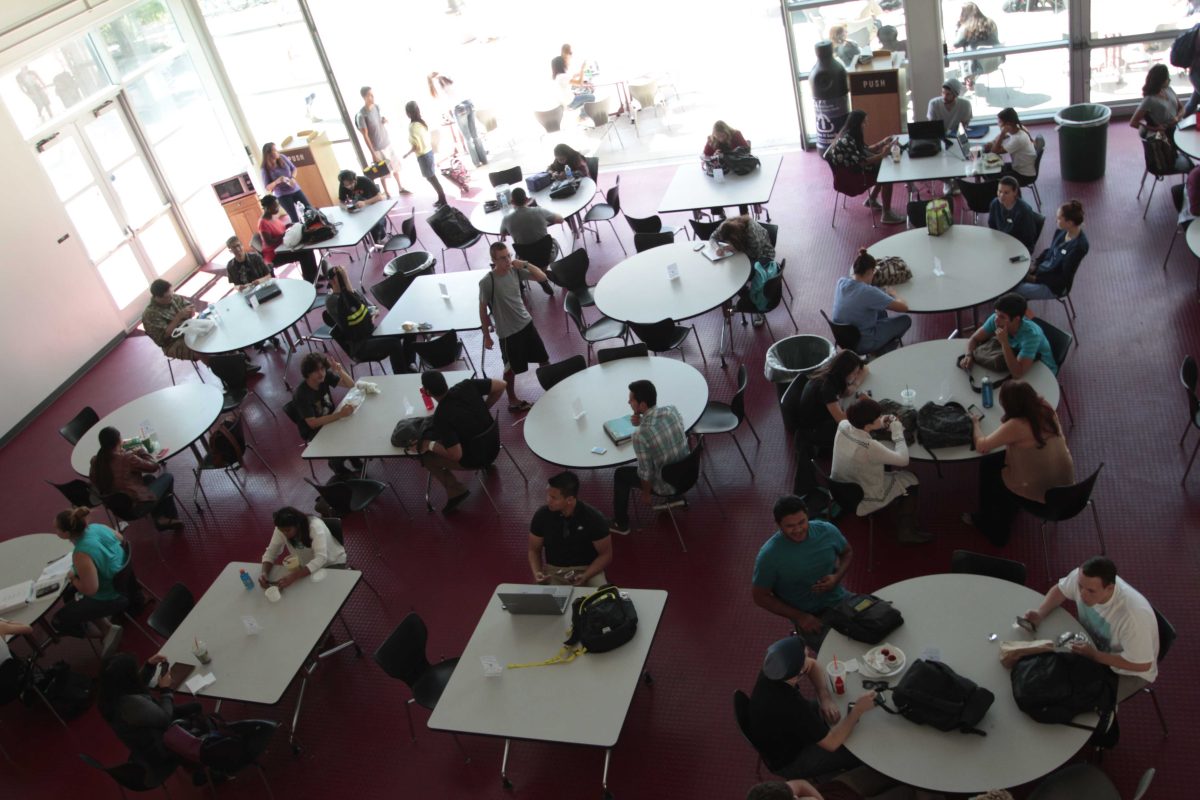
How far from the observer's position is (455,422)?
22.9 feet

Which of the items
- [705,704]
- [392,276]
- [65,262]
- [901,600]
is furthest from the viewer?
[65,262]

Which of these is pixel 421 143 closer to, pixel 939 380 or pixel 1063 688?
pixel 939 380

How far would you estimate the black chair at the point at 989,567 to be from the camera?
4777 mm

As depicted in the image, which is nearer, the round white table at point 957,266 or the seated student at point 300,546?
the seated student at point 300,546

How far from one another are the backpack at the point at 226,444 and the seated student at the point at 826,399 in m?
4.69

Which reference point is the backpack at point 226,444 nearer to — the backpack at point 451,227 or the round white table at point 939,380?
the backpack at point 451,227

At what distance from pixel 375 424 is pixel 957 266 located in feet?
15.9

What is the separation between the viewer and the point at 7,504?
9.12 metres

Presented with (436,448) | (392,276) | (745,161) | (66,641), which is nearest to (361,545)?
(436,448)

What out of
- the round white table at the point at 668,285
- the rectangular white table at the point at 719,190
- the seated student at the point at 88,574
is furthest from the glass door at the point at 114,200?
the rectangular white table at the point at 719,190

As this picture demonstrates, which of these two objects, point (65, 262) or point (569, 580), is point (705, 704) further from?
point (65, 262)

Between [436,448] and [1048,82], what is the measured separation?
961 cm

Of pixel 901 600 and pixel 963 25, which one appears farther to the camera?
pixel 963 25

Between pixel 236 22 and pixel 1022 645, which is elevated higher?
pixel 236 22
